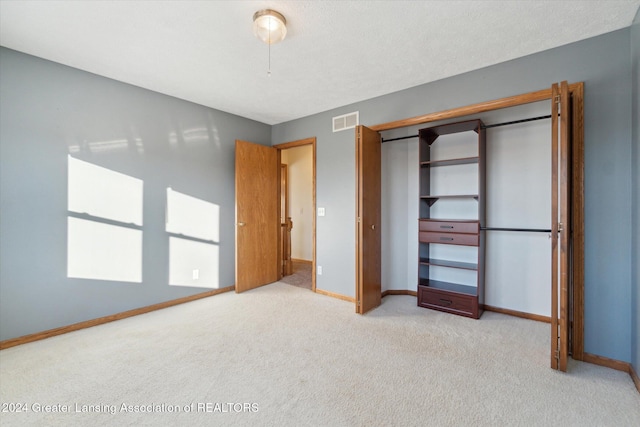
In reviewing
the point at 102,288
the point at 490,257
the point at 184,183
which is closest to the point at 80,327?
the point at 102,288

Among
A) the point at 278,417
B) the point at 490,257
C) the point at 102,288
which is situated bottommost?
the point at 278,417

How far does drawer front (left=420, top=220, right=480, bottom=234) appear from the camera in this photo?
121 inches

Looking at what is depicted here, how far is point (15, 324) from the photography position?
248 cm

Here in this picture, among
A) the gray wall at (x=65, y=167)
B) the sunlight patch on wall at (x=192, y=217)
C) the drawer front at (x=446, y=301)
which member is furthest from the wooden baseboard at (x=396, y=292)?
the gray wall at (x=65, y=167)

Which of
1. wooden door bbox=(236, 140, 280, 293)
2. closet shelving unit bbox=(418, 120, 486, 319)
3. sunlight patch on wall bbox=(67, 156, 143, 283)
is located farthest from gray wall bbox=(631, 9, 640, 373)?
sunlight patch on wall bbox=(67, 156, 143, 283)

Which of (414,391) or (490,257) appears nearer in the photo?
(414,391)

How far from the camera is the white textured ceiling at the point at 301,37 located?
1.95 metres

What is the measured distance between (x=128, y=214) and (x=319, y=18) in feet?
9.15

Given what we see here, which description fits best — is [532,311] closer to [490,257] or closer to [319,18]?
[490,257]

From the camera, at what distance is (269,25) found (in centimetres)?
204

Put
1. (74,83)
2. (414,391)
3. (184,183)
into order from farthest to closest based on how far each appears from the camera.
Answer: (184,183), (74,83), (414,391)

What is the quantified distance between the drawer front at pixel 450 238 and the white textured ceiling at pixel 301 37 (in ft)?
5.72

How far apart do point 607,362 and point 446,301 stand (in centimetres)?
134

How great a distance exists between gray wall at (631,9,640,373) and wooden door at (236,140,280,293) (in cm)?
396
